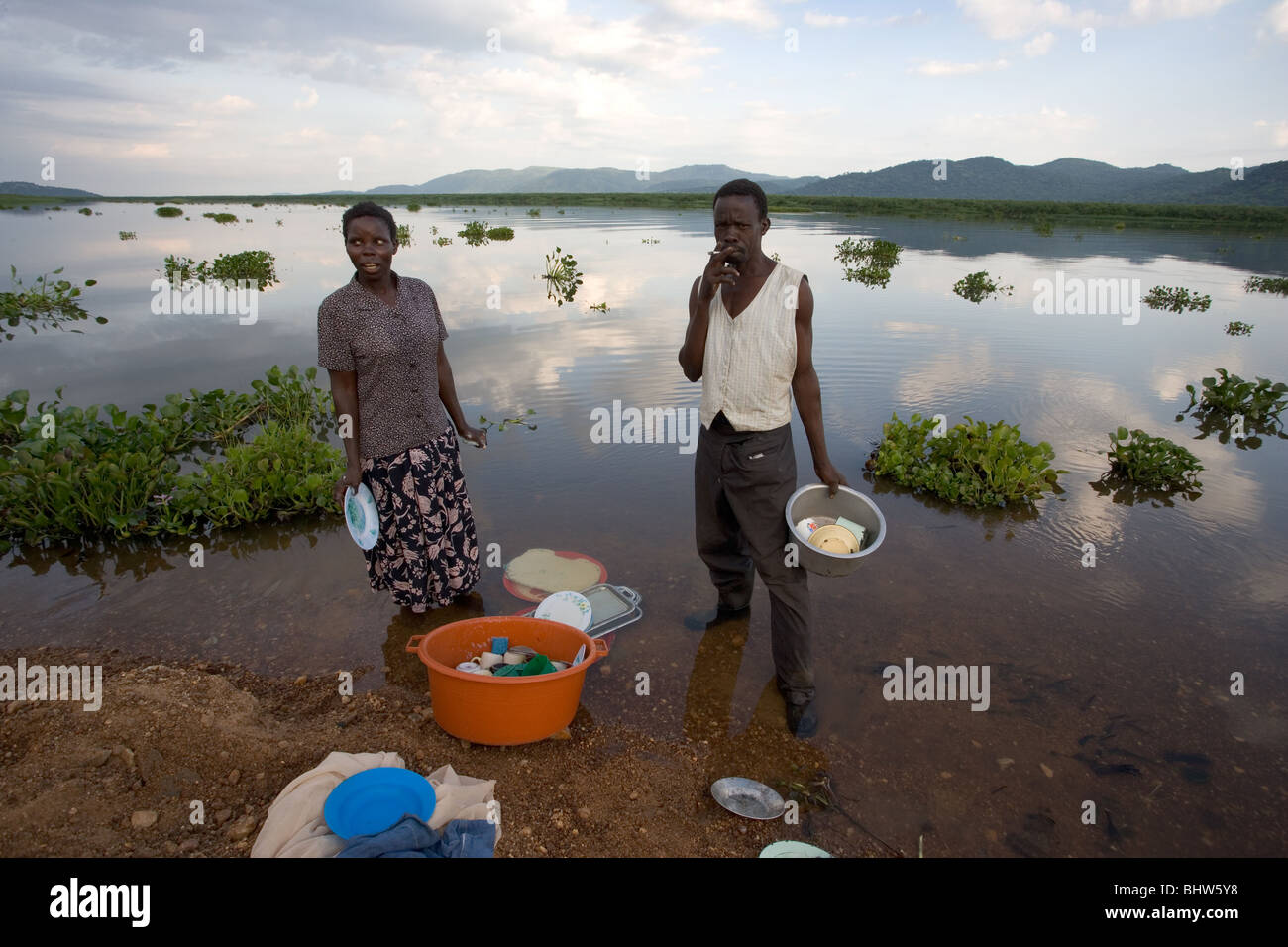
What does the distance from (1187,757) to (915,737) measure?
1.22 meters

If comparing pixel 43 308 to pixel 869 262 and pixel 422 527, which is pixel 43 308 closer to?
pixel 422 527

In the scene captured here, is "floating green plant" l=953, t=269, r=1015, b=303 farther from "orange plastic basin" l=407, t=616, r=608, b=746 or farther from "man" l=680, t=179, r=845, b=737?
"orange plastic basin" l=407, t=616, r=608, b=746

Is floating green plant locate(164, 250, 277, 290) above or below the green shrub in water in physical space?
above

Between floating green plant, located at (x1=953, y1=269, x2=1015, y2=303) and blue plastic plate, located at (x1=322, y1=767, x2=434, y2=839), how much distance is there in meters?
14.9

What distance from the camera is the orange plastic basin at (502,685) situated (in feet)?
9.42

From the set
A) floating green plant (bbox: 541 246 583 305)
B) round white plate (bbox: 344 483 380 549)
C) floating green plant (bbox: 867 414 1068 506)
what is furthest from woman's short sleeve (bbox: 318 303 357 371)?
floating green plant (bbox: 541 246 583 305)

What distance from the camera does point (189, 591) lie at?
4465 mm

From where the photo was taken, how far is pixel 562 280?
16.0m

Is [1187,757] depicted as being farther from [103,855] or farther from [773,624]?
[103,855]

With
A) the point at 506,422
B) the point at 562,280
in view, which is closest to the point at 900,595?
the point at 506,422

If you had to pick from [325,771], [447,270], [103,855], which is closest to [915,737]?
[325,771]

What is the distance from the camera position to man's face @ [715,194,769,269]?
112 inches

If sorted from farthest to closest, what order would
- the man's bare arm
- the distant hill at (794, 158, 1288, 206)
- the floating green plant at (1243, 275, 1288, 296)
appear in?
the distant hill at (794, 158, 1288, 206), the floating green plant at (1243, 275, 1288, 296), the man's bare arm

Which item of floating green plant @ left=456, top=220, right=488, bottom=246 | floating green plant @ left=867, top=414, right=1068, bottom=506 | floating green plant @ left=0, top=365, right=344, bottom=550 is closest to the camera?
floating green plant @ left=0, top=365, right=344, bottom=550
